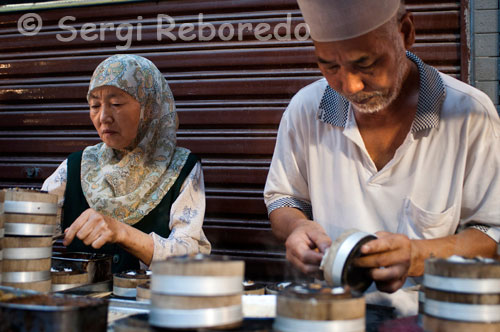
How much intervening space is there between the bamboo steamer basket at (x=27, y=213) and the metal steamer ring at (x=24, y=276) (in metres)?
0.12

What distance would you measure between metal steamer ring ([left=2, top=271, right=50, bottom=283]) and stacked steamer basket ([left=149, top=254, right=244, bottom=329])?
726 millimetres

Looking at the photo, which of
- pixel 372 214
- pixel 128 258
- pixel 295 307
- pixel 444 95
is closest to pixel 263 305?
pixel 295 307

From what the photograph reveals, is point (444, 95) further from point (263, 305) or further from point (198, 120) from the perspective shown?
point (198, 120)

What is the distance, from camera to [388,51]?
2.01 metres

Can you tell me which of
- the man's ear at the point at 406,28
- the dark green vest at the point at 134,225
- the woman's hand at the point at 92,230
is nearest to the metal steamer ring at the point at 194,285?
the woman's hand at the point at 92,230

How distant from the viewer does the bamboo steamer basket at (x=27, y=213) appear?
1.62 metres

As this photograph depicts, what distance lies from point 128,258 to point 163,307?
1.93m

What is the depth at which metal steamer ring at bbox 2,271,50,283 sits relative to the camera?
1608 mm

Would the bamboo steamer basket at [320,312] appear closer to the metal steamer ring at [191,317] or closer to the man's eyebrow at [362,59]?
the metal steamer ring at [191,317]

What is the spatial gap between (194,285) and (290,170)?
1.49 m

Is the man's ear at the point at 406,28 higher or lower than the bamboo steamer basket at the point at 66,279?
higher

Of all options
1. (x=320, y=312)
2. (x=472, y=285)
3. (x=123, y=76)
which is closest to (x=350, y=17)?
(x=472, y=285)

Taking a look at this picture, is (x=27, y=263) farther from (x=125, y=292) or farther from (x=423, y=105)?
(x=423, y=105)

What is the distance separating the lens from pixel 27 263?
1644 millimetres
